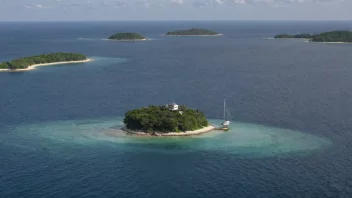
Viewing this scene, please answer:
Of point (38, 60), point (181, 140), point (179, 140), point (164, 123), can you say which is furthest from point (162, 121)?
point (38, 60)

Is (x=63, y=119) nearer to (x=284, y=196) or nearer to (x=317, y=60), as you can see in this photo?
(x=284, y=196)

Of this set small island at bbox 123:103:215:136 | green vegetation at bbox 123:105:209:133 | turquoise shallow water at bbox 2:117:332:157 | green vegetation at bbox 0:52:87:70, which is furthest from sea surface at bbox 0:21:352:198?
green vegetation at bbox 0:52:87:70

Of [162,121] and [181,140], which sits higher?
[162,121]

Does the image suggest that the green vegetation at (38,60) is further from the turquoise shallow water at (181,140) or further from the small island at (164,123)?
the small island at (164,123)

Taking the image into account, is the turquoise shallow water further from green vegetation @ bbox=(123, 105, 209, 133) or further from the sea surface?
green vegetation @ bbox=(123, 105, 209, 133)

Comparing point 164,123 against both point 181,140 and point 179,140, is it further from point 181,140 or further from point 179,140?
point 181,140
